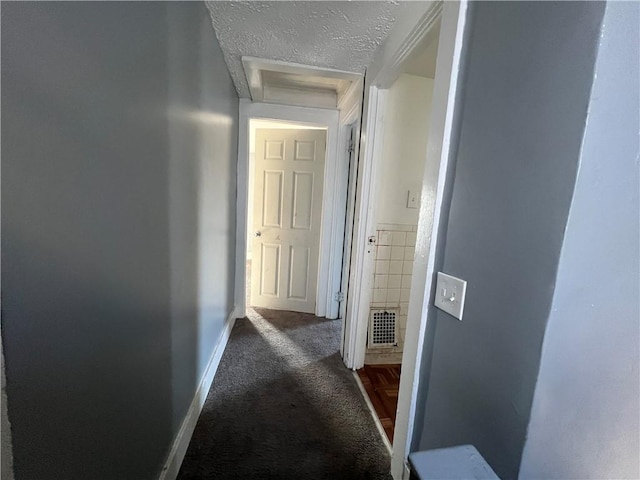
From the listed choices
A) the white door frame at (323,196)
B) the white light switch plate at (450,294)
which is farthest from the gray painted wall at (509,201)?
the white door frame at (323,196)

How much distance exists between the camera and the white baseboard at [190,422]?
44.0 inches

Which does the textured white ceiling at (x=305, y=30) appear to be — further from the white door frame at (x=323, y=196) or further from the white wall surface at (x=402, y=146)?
the white door frame at (x=323, y=196)

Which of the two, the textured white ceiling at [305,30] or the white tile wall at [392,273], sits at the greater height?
the textured white ceiling at [305,30]

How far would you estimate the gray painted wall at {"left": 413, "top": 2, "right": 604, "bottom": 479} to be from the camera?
23.1 inches

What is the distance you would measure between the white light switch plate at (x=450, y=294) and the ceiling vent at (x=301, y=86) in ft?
5.46

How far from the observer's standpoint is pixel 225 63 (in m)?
1.86

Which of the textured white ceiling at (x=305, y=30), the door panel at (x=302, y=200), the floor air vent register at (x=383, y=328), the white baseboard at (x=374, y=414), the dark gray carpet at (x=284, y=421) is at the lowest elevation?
the dark gray carpet at (x=284, y=421)

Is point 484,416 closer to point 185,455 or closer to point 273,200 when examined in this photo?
point 185,455

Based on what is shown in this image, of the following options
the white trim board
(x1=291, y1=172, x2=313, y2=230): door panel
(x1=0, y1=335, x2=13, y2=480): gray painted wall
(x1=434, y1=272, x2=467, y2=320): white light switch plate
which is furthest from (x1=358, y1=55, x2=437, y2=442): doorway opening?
(x1=0, y1=335, x2=13, y2=480): gray painted wall

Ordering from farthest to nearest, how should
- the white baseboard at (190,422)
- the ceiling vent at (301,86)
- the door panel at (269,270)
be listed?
the door panel at (269,270) < the ceiling vent at (301,86) < the white baseboard at (190,422)

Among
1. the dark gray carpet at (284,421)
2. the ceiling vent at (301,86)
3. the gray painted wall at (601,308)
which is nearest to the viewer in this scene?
the gray painted wall at (601,308)

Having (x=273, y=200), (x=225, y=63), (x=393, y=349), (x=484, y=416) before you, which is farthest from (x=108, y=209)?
(x=273, y=200)

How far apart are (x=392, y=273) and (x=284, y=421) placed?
121 centimetres

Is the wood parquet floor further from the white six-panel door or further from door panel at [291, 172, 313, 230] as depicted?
door panel at [291, 172, 313, 230]
